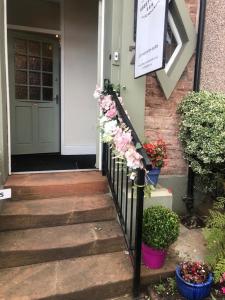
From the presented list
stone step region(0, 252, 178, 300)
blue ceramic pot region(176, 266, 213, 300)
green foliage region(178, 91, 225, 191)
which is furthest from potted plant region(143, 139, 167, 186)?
blue ceramic pot region(176, 266, 213, 300)

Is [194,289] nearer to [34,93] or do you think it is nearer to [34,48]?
[34,93]

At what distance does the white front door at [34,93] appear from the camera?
466 cm

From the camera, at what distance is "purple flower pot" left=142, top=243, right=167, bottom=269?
2477 mm

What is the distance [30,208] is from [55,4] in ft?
11.6

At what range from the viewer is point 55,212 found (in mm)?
2832

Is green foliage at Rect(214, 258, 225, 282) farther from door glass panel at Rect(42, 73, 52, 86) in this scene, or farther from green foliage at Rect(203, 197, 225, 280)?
door glass panel at Rect(42, 73, 52, 86)

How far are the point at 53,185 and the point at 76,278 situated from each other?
109 cm

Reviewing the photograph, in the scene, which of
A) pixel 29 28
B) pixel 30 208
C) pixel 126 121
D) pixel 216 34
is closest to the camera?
pixel 126 121

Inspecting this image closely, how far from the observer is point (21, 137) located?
4770 millimetres

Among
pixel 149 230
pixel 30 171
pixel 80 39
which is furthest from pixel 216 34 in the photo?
pixel 30 171

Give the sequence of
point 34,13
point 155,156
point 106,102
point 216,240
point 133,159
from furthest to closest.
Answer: point 34,13 → point 155,156 → point 106,102 → point 216,240 → point 133,159

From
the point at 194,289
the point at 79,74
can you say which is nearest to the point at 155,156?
the point at 194,289

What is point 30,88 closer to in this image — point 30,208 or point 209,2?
point 30,208

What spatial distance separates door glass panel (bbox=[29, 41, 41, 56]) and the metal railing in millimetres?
2348
